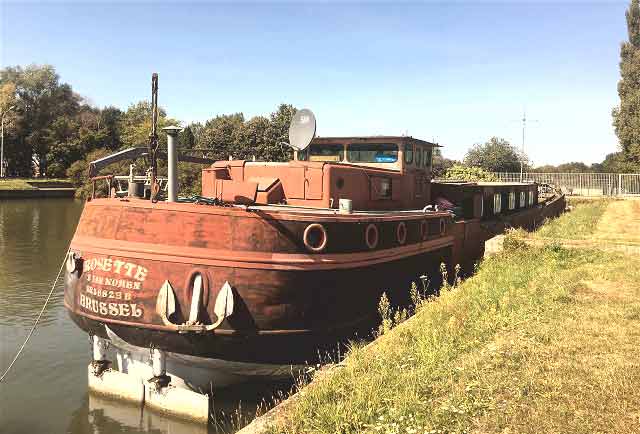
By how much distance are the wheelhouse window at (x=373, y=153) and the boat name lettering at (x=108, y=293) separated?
22.2 feet

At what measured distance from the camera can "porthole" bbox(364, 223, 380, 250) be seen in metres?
9.02

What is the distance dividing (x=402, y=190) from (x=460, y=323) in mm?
5235

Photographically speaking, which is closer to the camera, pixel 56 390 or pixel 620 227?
pixel 56 390

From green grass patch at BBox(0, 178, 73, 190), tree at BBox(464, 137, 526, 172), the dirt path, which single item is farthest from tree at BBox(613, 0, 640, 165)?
green grass patch at BBox(0, 178, 73, 190)

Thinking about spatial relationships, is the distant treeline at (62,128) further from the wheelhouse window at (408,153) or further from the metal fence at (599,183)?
the wheelhouse window at (408,153)

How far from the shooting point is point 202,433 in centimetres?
734

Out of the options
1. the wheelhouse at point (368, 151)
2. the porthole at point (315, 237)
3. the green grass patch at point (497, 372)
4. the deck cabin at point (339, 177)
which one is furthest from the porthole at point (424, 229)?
the porthole at point (315, 237)

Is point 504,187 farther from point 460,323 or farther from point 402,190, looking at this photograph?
point 460,323

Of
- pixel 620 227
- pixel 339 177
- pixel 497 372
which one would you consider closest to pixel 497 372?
pixel 497 372

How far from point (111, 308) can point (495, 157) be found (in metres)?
67.8

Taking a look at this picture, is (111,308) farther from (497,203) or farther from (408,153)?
(497,203)

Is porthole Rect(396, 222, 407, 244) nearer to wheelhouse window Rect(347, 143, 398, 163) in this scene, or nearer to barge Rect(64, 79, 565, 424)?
barge Rect(64, 79, 565, 424)

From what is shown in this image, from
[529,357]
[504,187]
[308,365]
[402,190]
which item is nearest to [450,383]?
[529,357]

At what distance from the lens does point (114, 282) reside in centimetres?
778
